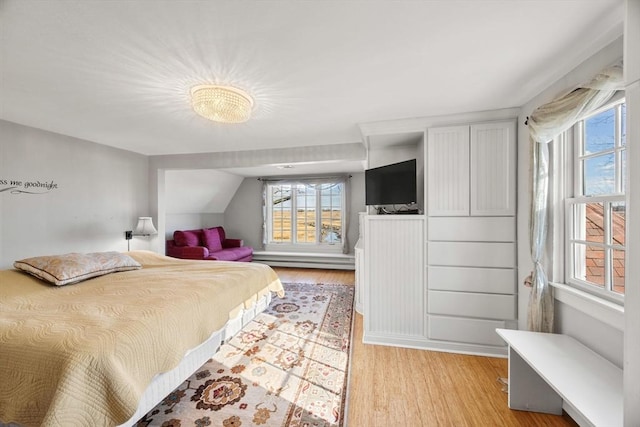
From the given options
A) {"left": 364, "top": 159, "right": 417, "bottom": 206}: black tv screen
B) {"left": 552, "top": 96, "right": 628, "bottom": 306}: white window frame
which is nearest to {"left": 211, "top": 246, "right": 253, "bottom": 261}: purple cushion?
{"left": 364, "top": 159, "right": 417, "bottom": 206}: black tv screen

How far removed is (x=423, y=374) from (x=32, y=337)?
256 centimetres

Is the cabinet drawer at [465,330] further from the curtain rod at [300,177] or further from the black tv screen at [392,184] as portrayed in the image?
the curtain rod at [300,177]

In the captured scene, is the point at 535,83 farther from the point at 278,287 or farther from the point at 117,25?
the point at 278,287

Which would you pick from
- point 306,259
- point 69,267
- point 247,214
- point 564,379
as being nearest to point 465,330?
point 564,379

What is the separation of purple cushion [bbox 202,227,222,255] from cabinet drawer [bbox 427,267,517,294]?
457 centimetres

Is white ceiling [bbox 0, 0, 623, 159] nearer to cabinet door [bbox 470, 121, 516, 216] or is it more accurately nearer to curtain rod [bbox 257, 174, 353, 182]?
cabinet door [bbox 470, 121, 516, 216]

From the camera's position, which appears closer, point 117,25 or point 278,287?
point 117,25

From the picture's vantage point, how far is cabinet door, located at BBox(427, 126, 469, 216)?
2420 mm

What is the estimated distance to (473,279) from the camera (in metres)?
2.42

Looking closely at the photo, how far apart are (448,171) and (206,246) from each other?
498 centimetres

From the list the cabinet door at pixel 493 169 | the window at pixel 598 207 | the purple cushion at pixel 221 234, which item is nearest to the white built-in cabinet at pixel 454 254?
the cabinet door at pixel 493 169

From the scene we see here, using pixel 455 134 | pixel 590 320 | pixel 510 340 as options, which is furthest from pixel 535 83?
pixel 510 340

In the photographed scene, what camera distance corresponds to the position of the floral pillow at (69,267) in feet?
6.88

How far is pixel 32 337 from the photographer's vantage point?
123cm
